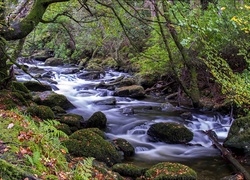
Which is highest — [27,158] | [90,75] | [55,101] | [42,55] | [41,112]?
[42,55]

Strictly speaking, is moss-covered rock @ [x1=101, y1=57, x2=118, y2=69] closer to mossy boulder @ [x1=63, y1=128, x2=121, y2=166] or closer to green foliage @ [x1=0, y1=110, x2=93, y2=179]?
mossy boulder @ [x1=63, y1=128, x2=121, y2=166]

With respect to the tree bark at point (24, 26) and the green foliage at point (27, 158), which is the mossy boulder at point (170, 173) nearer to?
the green foliage at point (27, 158)

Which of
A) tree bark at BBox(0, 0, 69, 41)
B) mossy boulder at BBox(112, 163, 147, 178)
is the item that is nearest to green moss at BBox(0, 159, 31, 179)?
mossy boulder at BBox(112, 163, 147, 178)

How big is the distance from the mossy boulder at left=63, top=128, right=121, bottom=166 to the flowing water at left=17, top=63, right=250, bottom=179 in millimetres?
1017

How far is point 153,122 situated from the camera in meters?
11.4

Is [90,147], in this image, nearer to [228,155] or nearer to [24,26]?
[24,26]

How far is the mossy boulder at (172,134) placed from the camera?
30.2ft

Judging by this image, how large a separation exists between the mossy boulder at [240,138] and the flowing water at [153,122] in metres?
0.57

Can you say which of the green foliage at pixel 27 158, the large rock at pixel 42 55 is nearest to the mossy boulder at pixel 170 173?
the green foliage at pixel 27 158

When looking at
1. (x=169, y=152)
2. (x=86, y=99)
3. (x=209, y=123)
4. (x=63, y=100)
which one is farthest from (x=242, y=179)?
(x=86, y=99)

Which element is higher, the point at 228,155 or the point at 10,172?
the point at 10,172

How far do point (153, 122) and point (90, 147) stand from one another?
17.2 feet

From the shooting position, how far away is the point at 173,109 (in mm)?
13312

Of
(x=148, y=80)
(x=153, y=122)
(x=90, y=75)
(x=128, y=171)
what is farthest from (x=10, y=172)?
(x=90, y=75)
